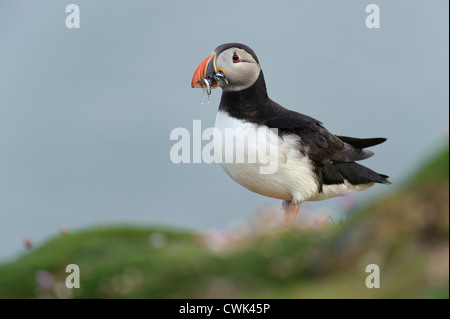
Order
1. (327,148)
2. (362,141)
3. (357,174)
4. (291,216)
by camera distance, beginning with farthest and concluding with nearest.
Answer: (362,141)
(357,174)
(327,148)
(291,216)

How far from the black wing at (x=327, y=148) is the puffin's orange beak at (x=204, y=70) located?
1.00 metres

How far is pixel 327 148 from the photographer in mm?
9234

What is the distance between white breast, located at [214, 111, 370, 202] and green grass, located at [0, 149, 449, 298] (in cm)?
123

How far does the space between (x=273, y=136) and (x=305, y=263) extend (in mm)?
2991

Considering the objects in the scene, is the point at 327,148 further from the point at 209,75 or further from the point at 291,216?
the point at 209,75

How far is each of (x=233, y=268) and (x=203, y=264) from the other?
327 millimetres

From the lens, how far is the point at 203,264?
6.47 metres

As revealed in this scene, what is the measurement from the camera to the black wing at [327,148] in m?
8.91

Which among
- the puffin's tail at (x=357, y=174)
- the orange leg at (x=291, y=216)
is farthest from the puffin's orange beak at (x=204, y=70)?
the puffin's tail at (x=357, y=174)

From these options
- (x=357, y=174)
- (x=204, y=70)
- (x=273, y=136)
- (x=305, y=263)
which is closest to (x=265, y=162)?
(x=273, y=136)

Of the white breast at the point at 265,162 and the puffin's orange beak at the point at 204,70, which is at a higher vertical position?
the puffin's orange beak at the point at 204,70

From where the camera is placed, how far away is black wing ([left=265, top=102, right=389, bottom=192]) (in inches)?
351

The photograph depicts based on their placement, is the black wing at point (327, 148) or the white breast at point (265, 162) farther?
the black wing at point (327, 148)

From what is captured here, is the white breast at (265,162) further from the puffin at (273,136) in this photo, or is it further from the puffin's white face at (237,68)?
the puffin's white face at (237,68)
